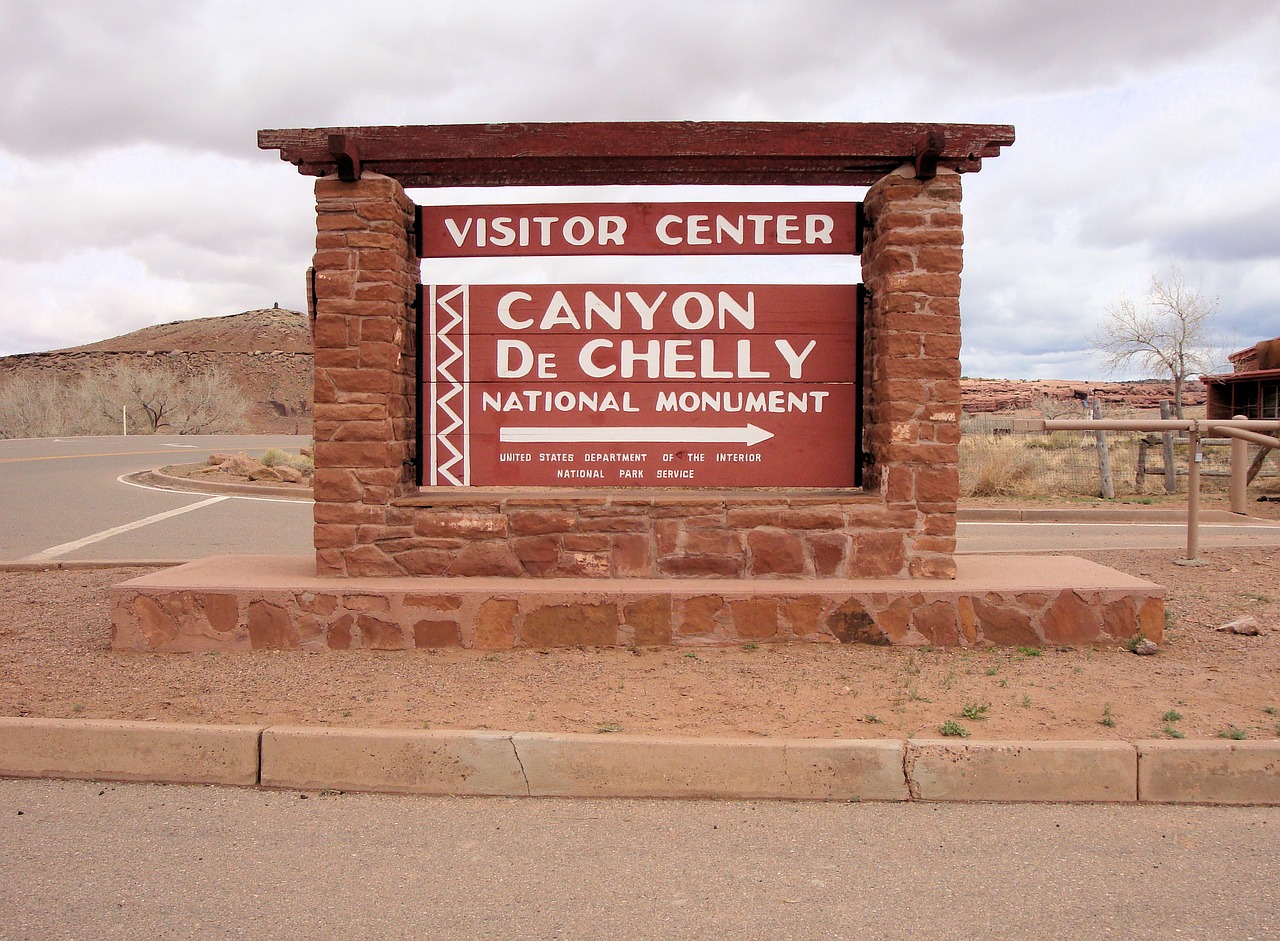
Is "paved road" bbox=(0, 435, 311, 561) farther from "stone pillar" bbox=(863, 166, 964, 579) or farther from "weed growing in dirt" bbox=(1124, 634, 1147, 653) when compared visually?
"weed growing in dirt" bbox=(1124, 634, 1147, 653)

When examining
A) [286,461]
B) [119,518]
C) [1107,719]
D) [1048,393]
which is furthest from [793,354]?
[1048,393]

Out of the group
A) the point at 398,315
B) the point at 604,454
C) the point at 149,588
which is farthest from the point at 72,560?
the point at 604,454

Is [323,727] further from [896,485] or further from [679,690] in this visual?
[896,485]

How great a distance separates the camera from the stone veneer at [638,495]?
623 cm

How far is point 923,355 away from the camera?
20.4ft

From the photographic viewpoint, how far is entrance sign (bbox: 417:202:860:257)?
657 cm

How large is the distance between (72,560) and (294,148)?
5330 mm

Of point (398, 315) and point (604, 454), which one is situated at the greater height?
point (398, 315)

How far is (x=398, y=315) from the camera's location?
6.38m

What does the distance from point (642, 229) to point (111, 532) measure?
8.87 meters

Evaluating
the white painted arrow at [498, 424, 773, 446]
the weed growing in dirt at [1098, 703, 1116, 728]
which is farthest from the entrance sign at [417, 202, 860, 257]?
the weed growing in dirt at [1098, 703, 1116, 728]

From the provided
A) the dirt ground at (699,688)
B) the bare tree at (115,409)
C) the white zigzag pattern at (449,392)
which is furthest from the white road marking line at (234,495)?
the bare tree at (115,409)

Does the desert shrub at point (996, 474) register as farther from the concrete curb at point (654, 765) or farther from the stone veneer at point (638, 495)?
the concrete curb at point (654, 765)

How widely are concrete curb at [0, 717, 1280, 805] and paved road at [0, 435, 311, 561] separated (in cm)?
628
